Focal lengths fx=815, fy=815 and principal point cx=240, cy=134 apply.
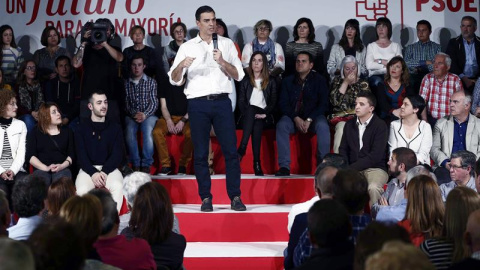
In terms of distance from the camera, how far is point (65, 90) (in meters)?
7.96

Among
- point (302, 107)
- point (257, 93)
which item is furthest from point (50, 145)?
point (302, 107)

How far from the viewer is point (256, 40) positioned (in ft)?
26.8

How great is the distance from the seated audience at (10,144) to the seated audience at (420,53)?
3909mm

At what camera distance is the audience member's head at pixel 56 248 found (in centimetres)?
246

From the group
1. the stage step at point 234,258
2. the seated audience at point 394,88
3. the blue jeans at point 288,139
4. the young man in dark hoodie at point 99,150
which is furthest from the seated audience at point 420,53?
the stage step at point 234,258

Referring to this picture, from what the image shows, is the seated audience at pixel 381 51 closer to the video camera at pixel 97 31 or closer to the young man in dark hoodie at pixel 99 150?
the video camera at pixel 97 31

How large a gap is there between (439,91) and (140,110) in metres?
2.82

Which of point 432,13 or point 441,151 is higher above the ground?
point 432,13

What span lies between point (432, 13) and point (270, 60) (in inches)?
82.0

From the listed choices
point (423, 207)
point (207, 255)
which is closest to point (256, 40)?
point (207, 255)

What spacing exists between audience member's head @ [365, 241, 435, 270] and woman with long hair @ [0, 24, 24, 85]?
6.86 meters

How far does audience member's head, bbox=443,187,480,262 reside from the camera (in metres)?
3.33

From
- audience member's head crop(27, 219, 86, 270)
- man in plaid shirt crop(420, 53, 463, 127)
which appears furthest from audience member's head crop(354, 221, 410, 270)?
man in plaid shirt crop(420, 53, 463, 127)

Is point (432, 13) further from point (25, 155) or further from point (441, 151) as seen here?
point (25, 155)
